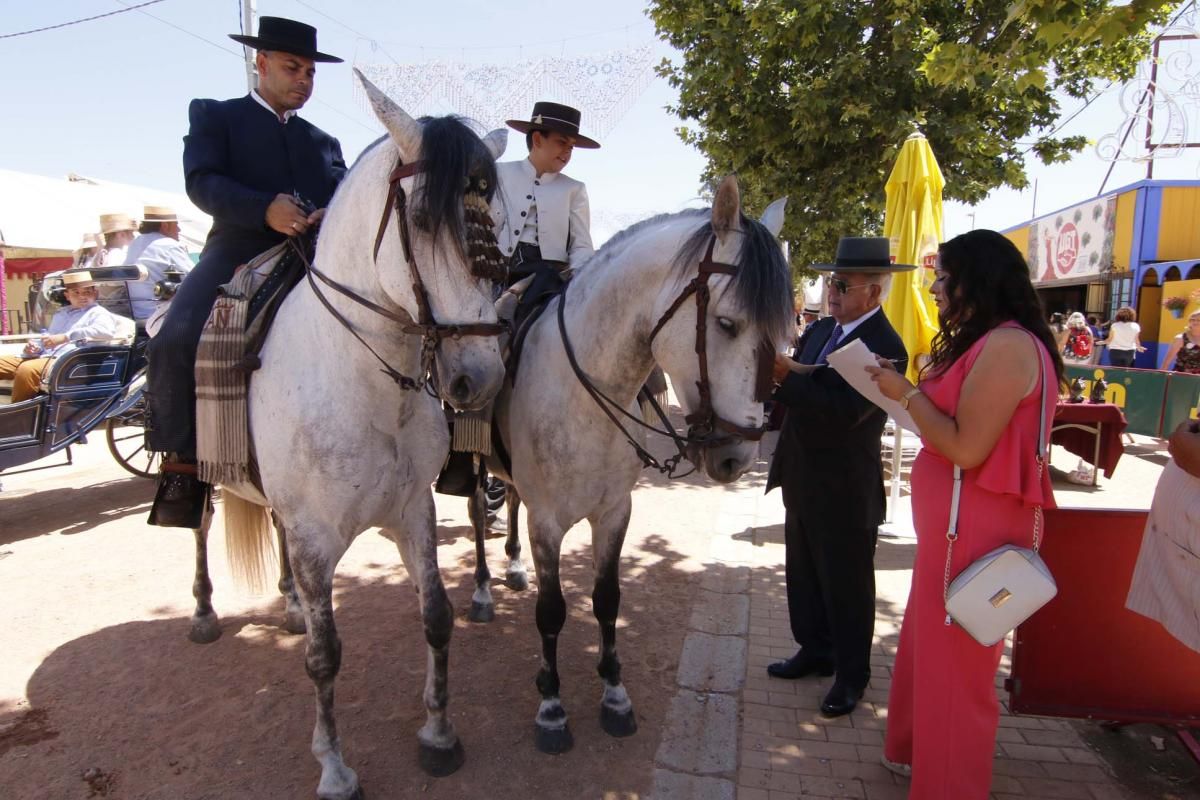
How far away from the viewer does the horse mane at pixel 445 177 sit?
2.06 m

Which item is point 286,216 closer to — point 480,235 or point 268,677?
point 480,235

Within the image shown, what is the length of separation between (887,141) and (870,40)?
1303mm

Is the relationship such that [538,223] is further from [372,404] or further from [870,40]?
[870,40]

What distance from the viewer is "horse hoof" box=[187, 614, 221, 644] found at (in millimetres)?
3990

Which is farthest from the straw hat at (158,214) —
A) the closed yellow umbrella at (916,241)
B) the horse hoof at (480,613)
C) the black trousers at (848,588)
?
the closed yellow umbrella at (916,241)

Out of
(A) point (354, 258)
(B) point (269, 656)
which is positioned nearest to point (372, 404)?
(A) point (354, 258)

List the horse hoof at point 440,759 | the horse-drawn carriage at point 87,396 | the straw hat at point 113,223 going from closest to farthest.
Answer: the horse hoof at point 440,759 → the horse-drawn carriage at point 87,396 → the straw hat at point 113,223

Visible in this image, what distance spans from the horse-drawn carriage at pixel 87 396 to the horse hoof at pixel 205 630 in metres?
2.20

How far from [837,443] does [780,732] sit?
1407mm

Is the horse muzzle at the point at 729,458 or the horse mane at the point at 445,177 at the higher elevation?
the horse mane at the point at 445,177

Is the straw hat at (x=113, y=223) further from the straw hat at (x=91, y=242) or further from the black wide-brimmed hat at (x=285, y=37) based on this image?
the black wide-brimmed hat at (x=285, y=37)

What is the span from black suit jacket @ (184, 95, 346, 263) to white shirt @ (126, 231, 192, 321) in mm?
3876

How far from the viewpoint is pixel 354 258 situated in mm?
2389

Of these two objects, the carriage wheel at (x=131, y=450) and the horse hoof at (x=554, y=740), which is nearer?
the horse hoof at (x=554, y=740)
